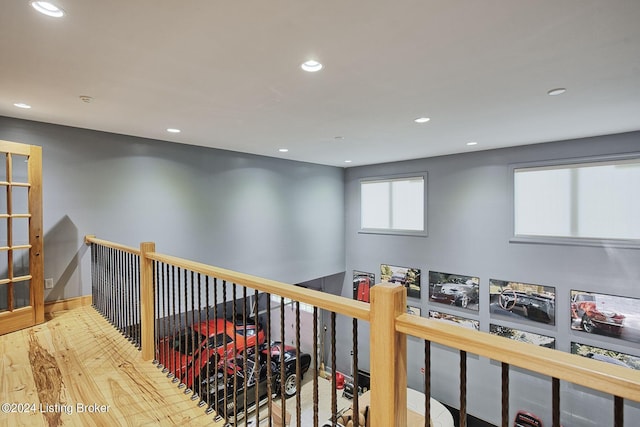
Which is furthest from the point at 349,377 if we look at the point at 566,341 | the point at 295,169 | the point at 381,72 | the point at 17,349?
the point at 381,72

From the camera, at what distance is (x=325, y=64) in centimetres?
226

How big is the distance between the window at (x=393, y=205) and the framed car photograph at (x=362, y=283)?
1032 millimetres

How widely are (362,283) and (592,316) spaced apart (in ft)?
13.4

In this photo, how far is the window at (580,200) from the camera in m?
4.35

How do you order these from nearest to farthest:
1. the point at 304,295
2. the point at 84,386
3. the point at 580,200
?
the point at 304,295
the point at 84,386
the point at 580,200

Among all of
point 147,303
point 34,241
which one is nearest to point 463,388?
point 147,303

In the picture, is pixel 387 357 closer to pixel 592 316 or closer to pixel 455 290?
pixel 592 316

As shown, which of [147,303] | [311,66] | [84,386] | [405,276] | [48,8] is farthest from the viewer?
[405,276]

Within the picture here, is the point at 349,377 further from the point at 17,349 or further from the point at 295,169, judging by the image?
the point at 17,349

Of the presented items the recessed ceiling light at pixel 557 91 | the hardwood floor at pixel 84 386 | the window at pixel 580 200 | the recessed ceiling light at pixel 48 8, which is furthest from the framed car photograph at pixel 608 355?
the recessed ceiling light at pixel 48 8

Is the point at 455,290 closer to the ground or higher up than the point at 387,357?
closer to the ground

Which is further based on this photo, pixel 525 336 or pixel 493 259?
pixel 493 259

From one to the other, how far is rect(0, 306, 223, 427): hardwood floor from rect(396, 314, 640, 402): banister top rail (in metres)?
1.55

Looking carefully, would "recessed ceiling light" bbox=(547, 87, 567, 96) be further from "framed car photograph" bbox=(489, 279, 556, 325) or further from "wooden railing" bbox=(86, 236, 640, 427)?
"framed car photograph" bbox=(489, 279, 556, 325)
